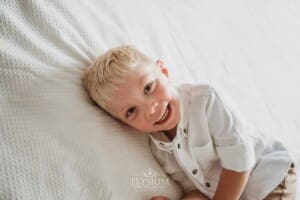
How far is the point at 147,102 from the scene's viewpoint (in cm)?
88

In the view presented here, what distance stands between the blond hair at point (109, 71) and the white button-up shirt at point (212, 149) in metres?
0.15

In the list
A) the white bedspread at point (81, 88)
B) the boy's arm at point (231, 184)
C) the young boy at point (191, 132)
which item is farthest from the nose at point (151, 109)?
the boy's arm at point (231, 184)

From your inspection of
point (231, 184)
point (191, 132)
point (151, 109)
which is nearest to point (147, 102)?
point (151, 109)

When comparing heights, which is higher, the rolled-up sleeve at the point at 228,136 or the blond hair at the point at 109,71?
the blond hair at the point at 109,71

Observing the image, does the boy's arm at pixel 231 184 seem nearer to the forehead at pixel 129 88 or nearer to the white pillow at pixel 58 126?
the white pillow at pixel 58 126

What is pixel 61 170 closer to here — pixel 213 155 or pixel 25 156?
pixel 25 156

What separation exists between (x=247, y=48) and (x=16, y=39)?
84 centimetres

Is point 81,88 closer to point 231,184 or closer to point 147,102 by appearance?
point 147,102

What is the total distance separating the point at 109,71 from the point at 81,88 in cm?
10

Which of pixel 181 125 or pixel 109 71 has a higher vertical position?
pixel 109 71

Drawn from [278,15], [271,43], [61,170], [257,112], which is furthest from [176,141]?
[278,15]

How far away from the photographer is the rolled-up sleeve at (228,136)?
0.91 metres

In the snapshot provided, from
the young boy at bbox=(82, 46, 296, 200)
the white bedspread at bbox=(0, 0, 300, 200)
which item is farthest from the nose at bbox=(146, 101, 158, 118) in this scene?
the white bedspread at bbox=(0, 0, 300, 200)

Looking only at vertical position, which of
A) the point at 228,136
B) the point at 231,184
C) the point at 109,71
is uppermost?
the point at 109,71
